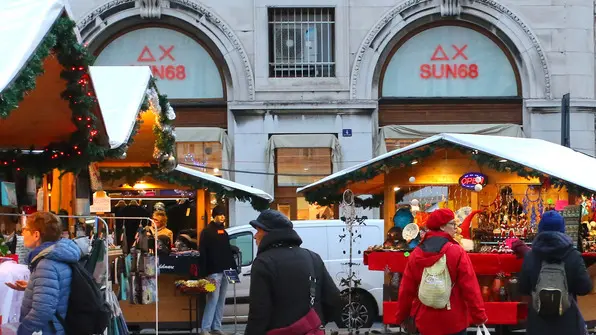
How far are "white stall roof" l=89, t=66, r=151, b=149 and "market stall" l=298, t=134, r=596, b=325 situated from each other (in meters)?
3.65

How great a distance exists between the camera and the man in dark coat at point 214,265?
1525cm

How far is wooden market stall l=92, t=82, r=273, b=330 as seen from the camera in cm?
1341

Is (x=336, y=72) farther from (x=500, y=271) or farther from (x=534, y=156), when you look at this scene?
(x=500, y=271)

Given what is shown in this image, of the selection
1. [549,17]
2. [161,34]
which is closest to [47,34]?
[161,34]

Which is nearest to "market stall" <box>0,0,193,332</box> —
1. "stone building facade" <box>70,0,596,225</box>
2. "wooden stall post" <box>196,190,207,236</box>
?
"wooden stall post" <box>196,190,207,236</box>

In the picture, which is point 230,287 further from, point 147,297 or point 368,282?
point 147,297

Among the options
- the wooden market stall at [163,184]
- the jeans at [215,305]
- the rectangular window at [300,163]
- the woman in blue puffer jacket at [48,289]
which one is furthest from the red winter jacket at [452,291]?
the rectangular window at [300,163]

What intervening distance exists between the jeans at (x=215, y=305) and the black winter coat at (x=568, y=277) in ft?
22.8

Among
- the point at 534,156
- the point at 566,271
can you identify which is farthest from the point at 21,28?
the point at 534,156

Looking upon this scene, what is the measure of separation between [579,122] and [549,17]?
2.71 meters

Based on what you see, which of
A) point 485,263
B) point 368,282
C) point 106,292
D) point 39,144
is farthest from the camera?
point 368,282

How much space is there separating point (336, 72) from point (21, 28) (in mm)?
17817

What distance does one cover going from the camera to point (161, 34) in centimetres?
2566

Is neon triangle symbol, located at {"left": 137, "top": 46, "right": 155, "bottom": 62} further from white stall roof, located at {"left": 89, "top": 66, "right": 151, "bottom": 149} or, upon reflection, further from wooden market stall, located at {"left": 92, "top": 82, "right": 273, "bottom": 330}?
white stall roof, located at {"left": 89, "top": 66, "right": 151, "bottom": 149}
